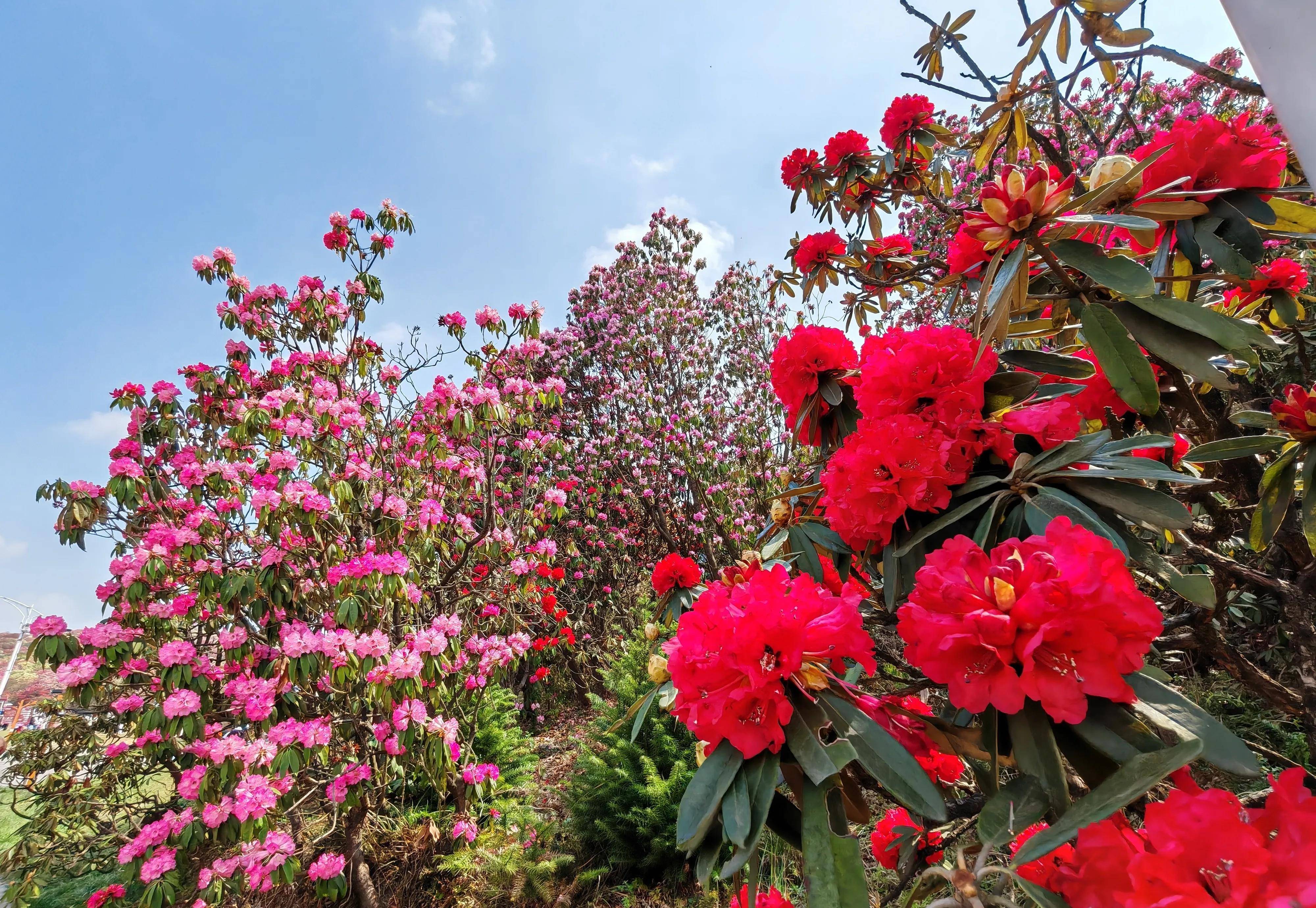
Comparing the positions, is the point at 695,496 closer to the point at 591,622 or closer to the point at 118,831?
the point at 591,622

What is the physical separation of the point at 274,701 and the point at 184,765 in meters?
1.04

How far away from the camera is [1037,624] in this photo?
1.55 feet

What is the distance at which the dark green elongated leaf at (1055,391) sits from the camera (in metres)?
0.74

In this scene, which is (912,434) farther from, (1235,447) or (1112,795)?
(1235,447)

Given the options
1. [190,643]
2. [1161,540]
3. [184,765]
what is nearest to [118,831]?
[184,765]

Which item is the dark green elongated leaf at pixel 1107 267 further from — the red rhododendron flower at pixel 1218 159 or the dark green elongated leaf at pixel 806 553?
the dark green elongated leaf at pixel 806 553

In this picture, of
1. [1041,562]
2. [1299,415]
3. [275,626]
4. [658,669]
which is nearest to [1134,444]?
[1041,562]

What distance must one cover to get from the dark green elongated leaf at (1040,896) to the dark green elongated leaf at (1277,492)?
86 cm

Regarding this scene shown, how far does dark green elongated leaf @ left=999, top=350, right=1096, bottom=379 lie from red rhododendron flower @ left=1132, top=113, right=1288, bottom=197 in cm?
24

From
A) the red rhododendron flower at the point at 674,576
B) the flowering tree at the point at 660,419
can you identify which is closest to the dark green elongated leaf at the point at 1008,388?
the red rhododendron flower at the point at 674,576

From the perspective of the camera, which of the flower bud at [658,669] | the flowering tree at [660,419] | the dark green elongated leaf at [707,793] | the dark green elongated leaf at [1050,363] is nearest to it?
the dark green elongated leaf at [707,793]

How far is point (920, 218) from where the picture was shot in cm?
436

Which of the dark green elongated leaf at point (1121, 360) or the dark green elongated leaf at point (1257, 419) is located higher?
the dark green elongated leaf at point (1121, 360)

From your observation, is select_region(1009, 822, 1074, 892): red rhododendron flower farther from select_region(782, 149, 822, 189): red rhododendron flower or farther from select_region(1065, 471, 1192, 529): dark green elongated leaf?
select_region(782, 149, 822, 189): red rhododendron flower
